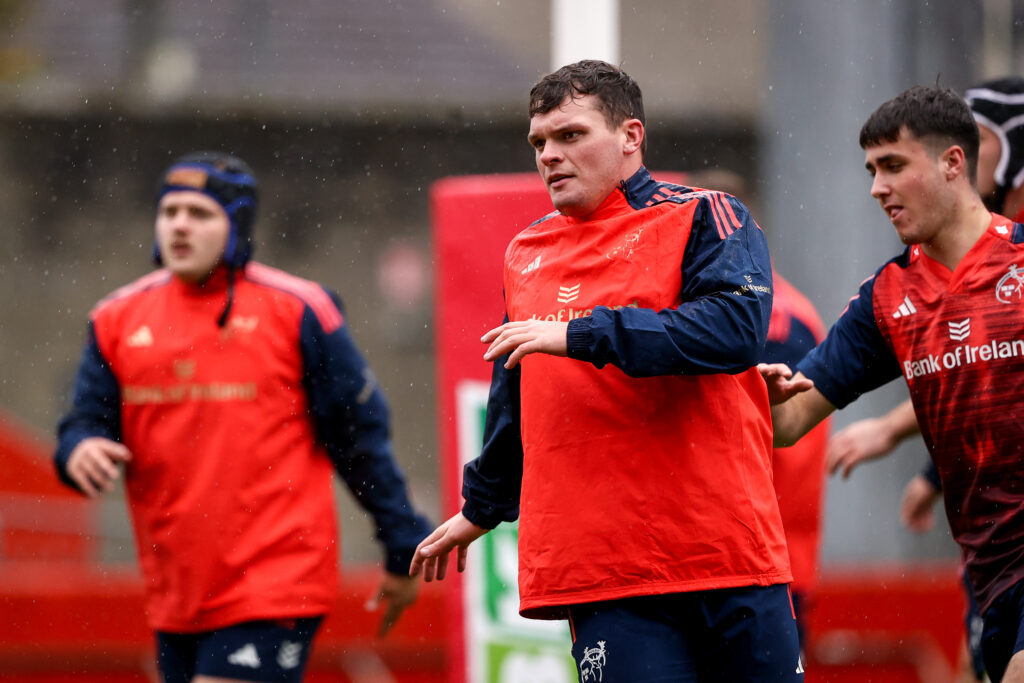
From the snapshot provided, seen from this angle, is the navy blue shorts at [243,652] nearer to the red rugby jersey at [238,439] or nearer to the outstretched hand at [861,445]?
the red rugby jersey at [238,439]

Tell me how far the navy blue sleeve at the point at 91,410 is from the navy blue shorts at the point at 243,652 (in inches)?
28.3

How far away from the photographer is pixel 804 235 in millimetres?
9742

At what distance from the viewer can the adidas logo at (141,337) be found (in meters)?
5.09

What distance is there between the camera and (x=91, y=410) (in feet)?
16.6

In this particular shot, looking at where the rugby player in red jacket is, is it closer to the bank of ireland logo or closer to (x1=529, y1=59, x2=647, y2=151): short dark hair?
(x1=529, y1=59, x2=647, y2=151): short dark hair

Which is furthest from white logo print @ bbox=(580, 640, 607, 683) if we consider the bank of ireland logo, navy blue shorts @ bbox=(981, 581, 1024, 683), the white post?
the white post

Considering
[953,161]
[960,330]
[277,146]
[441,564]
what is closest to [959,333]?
[960,330]

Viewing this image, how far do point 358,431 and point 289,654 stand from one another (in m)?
0.84

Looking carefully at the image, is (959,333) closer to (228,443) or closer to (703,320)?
(703,320)

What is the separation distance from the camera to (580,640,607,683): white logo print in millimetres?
3379

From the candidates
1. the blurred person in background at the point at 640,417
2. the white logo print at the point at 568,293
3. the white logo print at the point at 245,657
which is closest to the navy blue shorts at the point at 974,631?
the blurred person in background at the point at 640,417

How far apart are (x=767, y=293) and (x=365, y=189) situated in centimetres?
1780

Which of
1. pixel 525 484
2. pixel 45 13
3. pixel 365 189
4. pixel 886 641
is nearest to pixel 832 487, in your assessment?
pixel 886 641

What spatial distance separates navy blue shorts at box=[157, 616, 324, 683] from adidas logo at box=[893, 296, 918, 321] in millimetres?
2354
